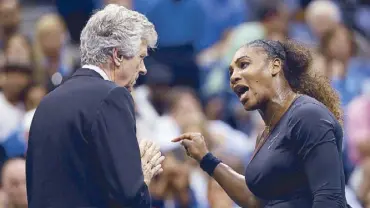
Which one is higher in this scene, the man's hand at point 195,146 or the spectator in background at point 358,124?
the man's hand at point 195,146

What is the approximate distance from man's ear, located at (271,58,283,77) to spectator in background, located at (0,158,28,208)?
8.53 ft

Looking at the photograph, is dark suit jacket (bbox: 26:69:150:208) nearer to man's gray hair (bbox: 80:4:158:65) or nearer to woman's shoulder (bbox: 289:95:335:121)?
man's gray hair (bbox: 80:4:158:65)

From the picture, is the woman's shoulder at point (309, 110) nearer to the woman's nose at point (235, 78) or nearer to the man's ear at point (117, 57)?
the woman's nose at point (235, 78)

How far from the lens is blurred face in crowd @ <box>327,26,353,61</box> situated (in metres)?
8.84

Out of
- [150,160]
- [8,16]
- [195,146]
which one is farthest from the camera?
[8,16]

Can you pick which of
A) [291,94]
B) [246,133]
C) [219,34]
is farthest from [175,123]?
[291,94]

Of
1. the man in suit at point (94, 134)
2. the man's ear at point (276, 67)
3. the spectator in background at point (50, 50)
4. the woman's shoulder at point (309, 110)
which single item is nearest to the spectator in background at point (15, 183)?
the spectator in background at point (50, 50)

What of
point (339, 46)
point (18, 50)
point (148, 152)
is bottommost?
point (18, 50)

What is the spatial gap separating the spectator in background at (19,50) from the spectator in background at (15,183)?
1.72 m

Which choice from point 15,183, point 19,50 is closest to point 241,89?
point 15,183

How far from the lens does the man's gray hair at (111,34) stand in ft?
15.1

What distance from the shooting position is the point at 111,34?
4621mm

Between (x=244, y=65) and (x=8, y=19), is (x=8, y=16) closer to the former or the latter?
(x=8, y=19)

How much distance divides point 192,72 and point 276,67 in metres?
4.09
